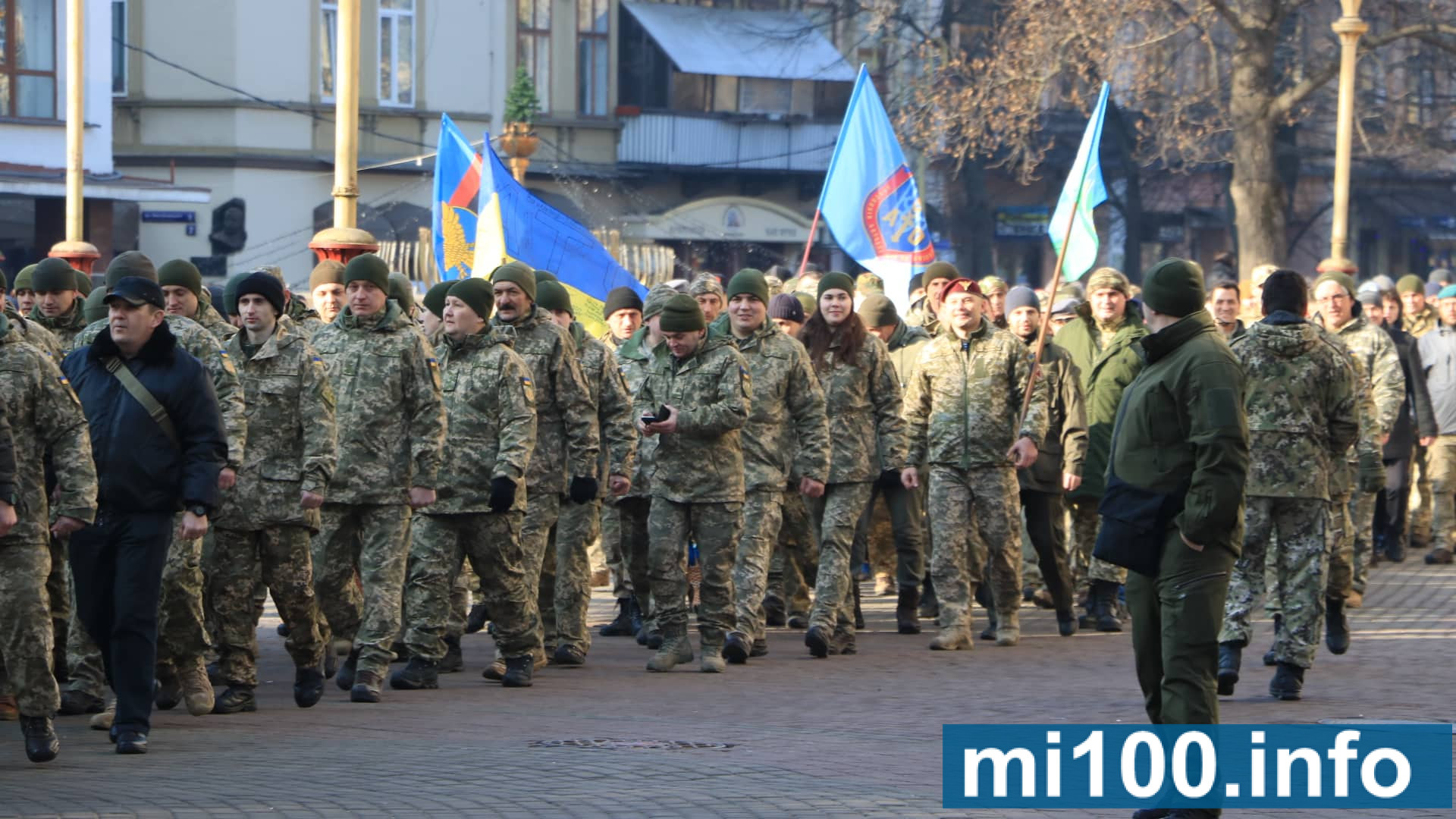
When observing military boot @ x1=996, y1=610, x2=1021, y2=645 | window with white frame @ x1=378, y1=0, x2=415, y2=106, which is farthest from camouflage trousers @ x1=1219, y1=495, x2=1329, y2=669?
window with white frame @ x1=378, y1=0, x2=415, y2=106

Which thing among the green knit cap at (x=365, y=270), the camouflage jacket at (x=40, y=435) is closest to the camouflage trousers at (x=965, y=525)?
the green knit cap at (x=365, y=270)

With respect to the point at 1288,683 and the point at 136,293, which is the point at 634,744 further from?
the point at 1288,683

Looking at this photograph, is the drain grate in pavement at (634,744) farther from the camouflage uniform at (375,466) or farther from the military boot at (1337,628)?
the military boot at (1337,628)

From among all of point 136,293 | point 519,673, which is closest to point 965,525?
point 519,673

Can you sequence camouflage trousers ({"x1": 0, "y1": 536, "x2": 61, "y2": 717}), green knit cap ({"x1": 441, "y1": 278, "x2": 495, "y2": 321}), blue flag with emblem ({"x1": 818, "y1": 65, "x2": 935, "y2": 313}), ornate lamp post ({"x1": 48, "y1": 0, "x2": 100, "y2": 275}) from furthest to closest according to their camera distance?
ornate lamp post ({"x1": 48, "y1": 0, "x2": 100, "y2": 275}), blue flag with emblem ({"x1": 818, "y1": 65, "x2": 935, "y2": 313}), green knit cap ({"x1": 441, "y1": 278, "x2": 495, "y2": 321}), camouflage trousers ({"x1": 0, "y1": 536, "x2": 61, "y2": 717})

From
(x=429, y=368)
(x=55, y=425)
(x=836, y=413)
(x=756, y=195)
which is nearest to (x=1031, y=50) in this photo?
(x=756, y=195)

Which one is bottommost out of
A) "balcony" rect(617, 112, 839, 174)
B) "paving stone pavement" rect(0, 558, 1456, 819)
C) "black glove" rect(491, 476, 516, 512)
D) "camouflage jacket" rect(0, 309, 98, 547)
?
"paving stone pavement" rect(0, 558, 1456, 819)

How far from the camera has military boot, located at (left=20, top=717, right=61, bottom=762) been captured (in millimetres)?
8656

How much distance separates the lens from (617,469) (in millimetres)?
11805

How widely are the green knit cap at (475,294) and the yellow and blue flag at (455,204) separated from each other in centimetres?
467

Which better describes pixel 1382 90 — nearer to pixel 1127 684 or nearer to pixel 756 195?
pixel 756 195

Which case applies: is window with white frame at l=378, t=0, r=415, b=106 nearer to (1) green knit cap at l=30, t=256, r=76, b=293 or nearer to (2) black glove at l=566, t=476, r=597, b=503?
(1) green knit cap at l=30, t=256, r=76, b=293

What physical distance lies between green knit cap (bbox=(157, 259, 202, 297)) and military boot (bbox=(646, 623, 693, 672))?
3.06m

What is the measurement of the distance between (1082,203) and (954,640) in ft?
15.1
